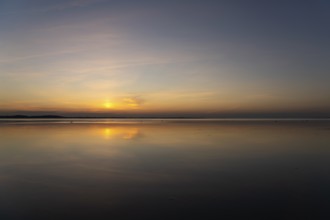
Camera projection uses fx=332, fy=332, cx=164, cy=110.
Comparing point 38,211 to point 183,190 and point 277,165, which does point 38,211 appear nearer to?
point 183,190

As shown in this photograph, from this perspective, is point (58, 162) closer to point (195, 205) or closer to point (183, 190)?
point (183, 190)

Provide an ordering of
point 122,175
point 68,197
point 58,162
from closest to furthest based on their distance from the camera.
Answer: point 68,197
point 122,175
point 58,162

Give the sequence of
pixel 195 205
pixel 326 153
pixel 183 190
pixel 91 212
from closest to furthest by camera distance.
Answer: pixel 91 212
pixel 195 205
pixel 183 190
pixel 326 153

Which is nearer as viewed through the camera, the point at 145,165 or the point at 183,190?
the point at 183,190

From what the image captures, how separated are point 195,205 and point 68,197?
10.8ft

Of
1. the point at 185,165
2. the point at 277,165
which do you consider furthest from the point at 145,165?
the point at 277,165

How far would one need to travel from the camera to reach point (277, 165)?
13562mm

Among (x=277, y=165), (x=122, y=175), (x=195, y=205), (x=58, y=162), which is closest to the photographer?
(x=195, y=205)

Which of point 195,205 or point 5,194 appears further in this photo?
point 5,194

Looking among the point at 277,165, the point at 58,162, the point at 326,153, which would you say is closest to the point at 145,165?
the point at 58,162

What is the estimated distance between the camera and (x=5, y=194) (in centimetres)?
884

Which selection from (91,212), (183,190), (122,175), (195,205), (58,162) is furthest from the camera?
(58,162)

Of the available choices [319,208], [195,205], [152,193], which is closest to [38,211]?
[152,193]

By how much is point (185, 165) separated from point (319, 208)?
660 centimetres
